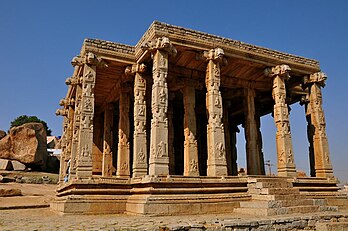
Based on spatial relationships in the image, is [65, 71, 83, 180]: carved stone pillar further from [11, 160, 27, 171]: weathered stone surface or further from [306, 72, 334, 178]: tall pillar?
[11, 160, 27, 171]: weathered stone surface

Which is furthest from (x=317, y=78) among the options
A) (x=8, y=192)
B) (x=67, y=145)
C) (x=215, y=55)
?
(x=8, y=192)

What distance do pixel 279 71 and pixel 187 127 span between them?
5206 mm

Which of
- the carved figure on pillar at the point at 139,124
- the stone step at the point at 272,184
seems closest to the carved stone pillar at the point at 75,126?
the carved figure on pillar at the point at 139,124

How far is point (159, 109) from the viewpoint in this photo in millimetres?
11492

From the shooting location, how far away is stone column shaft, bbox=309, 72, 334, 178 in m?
15.2

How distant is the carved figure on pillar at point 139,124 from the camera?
12.7 metres

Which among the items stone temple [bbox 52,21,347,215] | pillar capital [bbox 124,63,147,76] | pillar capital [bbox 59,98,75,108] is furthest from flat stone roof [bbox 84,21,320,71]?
pillar capital [bbox 59,98,75,108]

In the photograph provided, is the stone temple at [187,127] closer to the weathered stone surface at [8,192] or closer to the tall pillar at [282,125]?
the tall pillar at [282,125]

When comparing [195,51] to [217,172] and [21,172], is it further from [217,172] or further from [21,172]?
[21,172]

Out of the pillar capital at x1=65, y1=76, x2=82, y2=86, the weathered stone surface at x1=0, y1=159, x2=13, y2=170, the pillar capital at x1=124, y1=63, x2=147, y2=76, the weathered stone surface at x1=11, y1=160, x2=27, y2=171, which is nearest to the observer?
the pillar capital at x1=124, y1=63, x2=147, y2=76

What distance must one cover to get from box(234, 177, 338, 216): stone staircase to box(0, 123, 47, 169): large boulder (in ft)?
78.4

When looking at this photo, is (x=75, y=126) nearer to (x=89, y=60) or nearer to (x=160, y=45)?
(x=89, y=60)

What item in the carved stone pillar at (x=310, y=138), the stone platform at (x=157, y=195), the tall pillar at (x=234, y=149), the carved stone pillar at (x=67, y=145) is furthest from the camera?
the tall pillar at (x=234, y=149)

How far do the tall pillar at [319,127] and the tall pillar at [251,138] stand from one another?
289 centimetres
